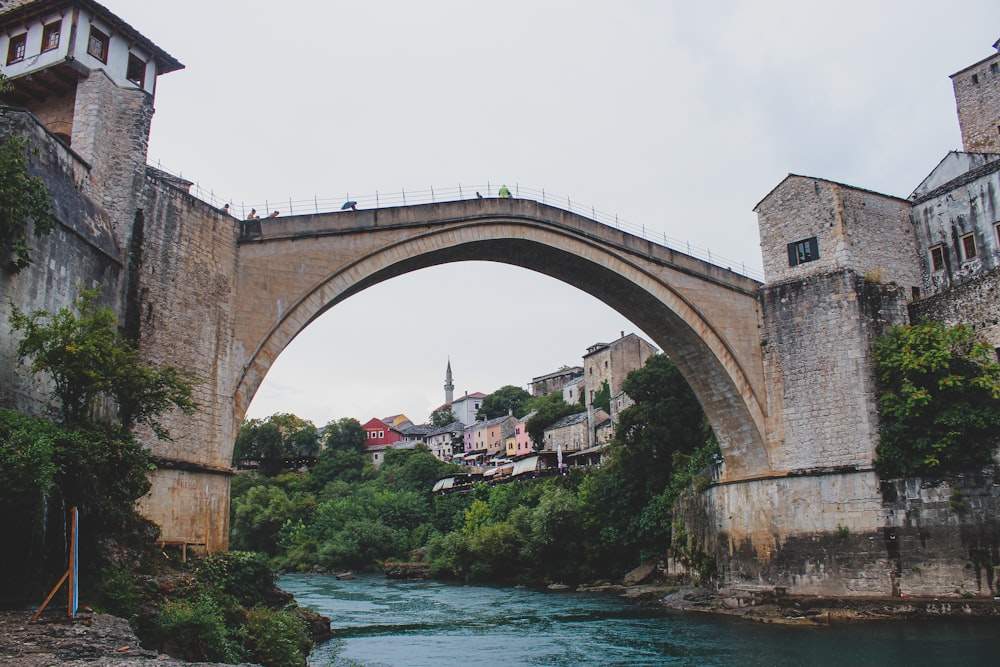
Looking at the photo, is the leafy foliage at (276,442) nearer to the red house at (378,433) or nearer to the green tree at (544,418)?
the red house at (378,433)

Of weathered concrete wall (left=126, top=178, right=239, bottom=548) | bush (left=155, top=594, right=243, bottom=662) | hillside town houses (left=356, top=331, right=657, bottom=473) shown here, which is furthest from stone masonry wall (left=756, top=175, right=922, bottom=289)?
hillside town houses (left=356, top=331, right=657, bottom=473)

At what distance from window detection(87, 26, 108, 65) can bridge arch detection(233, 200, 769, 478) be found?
3690 mm

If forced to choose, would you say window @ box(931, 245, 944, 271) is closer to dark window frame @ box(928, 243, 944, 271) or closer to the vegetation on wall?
dark window frame @ box(928, 243, 944, 271)

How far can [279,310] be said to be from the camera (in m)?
14.4

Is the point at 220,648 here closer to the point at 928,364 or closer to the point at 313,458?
the point at 928,364

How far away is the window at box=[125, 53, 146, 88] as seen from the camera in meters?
13.2

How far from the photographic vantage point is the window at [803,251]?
1934 centimetres

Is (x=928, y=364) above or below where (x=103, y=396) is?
above

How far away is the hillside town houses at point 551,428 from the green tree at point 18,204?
3103cm

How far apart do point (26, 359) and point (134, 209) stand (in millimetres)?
3407

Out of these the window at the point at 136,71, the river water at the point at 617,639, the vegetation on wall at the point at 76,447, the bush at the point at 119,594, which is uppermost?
the window at the point at 136,71

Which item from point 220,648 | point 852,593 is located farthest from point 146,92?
point 852,593

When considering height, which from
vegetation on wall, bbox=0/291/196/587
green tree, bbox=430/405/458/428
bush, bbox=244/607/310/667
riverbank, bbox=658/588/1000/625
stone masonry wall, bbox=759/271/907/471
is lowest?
riverbank, bbox=658/588/1000/625

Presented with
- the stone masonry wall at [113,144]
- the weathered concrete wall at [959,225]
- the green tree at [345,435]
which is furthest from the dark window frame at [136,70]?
the green tree at [345,435]
